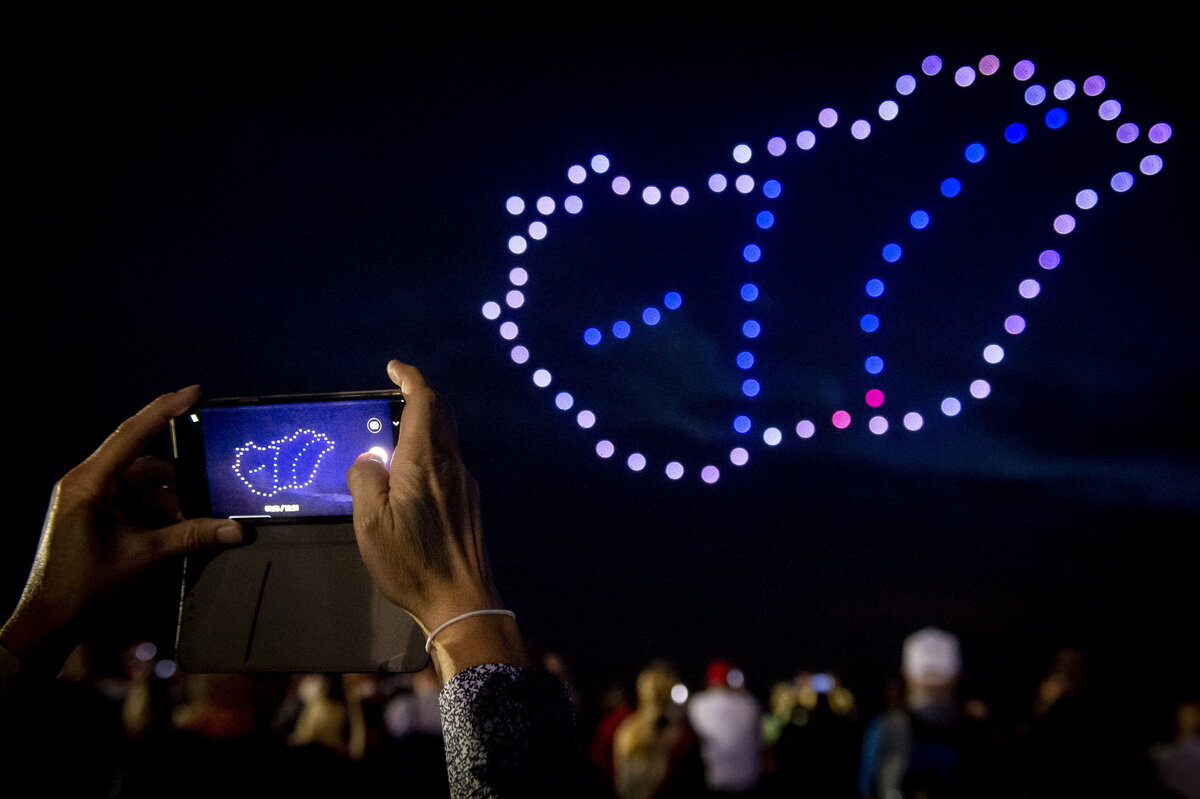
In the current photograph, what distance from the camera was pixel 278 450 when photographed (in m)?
1.10

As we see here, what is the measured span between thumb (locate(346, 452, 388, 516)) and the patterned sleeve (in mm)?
209

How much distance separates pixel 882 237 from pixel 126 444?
3.57 metres

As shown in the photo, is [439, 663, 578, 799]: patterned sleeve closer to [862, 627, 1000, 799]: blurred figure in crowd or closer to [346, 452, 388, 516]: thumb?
[346, 452, 388, 516]: thumb

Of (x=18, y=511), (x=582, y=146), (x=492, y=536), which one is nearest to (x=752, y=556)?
(x=492, y=536)

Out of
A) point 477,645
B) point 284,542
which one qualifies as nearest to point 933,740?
point 284,542

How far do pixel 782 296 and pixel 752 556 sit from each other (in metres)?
1.83

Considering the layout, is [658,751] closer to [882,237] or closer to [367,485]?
[882,237]

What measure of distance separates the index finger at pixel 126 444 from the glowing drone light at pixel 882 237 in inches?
112

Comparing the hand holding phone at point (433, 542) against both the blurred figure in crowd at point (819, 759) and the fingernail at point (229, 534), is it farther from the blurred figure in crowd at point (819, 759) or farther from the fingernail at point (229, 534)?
the blurred figure in crowd at point (819, 759)

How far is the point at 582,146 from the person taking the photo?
4305mm

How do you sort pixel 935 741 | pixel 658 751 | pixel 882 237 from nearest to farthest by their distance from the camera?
pixel 935 741 → pixel 658 751 → pixel 882 237

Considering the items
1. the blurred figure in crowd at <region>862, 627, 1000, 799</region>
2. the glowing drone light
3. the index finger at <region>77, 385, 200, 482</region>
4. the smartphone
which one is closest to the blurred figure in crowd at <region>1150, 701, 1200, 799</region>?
the blurred figure in crowd at <region>862, 627, 1000, 799</region>

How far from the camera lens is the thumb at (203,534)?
1.06 metres

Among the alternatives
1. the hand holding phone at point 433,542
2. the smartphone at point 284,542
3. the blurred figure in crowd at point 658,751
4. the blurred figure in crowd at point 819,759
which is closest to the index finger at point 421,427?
the hand holding phone at point 433,542
